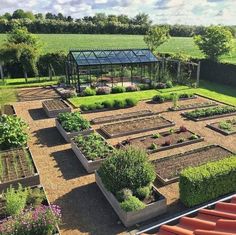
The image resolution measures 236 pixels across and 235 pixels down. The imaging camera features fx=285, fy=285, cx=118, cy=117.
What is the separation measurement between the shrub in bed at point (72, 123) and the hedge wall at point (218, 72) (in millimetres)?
16751

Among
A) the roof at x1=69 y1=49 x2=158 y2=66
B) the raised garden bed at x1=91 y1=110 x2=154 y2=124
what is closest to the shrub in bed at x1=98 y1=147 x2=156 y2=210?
the raised garden bed at x1=91 y1=110 x2=154 y2=124

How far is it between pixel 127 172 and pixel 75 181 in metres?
2.78

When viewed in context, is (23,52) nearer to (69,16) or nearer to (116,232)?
(116,232)

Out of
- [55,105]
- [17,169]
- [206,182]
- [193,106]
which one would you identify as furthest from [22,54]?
[206,182]

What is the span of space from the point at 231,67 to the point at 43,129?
18435 millimetres

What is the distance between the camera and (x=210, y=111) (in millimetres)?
17797

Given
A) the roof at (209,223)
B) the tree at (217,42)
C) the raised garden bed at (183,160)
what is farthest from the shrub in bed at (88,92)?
the roof at (209,223)

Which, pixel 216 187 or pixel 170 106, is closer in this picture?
pixel 216 187

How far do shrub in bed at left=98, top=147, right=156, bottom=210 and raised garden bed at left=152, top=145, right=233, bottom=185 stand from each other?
66.4 inches

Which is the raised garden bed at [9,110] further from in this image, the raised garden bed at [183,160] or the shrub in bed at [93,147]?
the raised garden bed at [183,160]

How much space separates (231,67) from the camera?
1027 inches

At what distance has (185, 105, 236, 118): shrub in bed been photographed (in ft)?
57.2

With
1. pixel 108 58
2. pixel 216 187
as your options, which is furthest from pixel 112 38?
pixel 216 187

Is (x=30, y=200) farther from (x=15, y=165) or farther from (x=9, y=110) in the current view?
(x=9, y=110)
